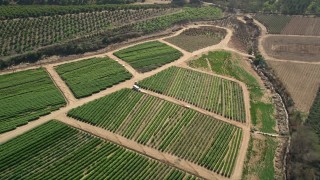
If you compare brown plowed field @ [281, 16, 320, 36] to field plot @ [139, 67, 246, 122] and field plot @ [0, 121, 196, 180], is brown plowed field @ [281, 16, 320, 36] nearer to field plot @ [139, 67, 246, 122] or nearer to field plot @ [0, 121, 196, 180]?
field plot @ [139, 67, 246, 122]

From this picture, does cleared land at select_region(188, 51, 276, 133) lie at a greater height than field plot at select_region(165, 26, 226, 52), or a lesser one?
lesser

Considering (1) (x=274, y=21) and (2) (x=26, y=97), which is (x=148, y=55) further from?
(1) (x=274, y=21)

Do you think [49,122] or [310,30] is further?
[310,30]

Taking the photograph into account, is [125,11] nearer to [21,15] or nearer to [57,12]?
[57,12]

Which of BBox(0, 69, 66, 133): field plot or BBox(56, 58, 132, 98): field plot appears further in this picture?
BBox(56, 58, 132, 98): field plot

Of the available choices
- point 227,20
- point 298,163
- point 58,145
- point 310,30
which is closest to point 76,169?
point 58,145

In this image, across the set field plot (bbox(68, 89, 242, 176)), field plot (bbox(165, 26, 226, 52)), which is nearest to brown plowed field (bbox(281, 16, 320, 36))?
field plot (bbox(165, 26, 226, 52))

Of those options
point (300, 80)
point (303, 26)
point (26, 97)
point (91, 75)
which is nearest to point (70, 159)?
point (26, 97)
